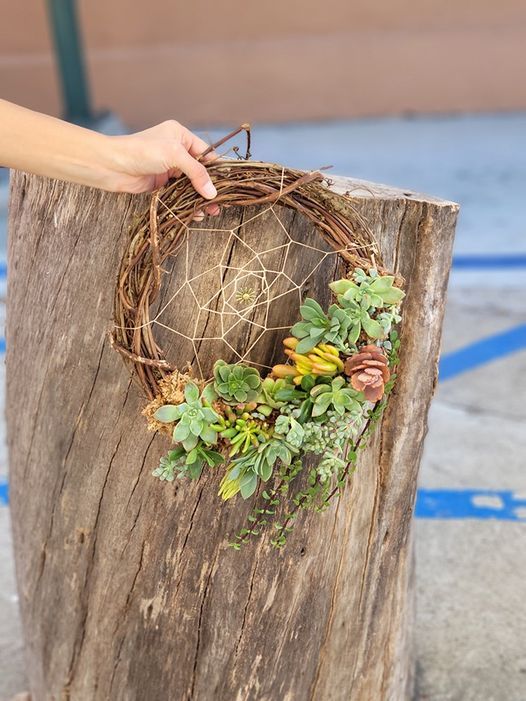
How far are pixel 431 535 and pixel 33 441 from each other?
174cm

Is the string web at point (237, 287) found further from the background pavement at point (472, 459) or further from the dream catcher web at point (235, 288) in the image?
the background pavement at point (472, 459)

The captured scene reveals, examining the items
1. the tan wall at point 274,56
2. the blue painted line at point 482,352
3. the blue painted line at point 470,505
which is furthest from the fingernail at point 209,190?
the tan wall at point 274,56

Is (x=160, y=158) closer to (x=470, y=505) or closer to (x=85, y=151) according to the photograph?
(x=85, y=151)

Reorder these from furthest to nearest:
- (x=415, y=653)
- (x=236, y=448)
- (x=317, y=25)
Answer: (x=317, y=25)
(x=415, y=653)
(x=236, y=448)

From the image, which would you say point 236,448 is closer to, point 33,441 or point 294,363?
point 294,363

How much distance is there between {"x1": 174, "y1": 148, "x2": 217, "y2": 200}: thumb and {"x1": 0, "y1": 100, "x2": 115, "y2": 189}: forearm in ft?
0.40

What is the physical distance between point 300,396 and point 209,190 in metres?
0.38

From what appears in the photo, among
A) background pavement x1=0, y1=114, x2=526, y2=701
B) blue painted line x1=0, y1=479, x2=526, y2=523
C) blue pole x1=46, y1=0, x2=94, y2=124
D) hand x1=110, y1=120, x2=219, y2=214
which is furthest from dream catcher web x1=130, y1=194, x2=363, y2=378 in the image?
blue pole x1=46, y1=0, x2=94, y2=124

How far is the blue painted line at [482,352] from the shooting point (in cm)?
419

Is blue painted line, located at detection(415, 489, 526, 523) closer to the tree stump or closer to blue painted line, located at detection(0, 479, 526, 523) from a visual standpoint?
blue painted line, located at detection(0, 479, 526, 523)

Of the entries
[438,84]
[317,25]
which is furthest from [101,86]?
[438,84]

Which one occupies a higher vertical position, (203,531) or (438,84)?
(438,84)

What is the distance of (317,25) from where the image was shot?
25.9ft

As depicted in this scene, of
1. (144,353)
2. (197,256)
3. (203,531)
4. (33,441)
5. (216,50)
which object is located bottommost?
(203,531)
